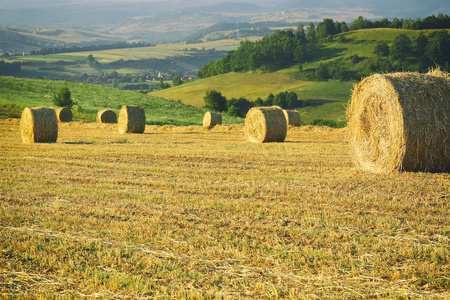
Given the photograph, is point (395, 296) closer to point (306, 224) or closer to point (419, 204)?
point (306, 224)

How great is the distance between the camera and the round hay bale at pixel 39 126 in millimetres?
21297

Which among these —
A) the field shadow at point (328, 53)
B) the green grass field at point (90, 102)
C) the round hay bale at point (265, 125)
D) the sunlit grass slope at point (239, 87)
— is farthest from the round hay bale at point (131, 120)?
the field shadow at point (328, 53)

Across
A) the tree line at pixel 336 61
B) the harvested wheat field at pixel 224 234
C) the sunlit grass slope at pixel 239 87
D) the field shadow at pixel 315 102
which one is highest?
the tree line at pixel 336 61

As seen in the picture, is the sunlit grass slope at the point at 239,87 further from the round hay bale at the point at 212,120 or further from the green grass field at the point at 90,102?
the round hay bale at the point at 212,120

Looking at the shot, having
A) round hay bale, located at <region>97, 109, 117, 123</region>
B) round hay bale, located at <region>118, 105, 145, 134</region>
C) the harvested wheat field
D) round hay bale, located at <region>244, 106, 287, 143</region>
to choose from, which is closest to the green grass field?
round hay bale, located at <region>97, 109, 117, 123</region>

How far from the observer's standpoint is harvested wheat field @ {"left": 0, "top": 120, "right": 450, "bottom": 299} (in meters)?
5.34

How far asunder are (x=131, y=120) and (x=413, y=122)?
794 inches

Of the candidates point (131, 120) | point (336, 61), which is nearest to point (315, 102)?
point (336, 61)

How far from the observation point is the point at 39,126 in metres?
21.4

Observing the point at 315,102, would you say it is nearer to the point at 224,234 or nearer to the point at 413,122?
the point at 413,122

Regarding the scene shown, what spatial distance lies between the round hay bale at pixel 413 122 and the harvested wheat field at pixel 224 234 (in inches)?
18.1

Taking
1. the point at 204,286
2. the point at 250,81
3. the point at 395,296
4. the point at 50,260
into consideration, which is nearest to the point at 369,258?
the point at 395,296

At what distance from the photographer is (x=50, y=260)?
6.01m

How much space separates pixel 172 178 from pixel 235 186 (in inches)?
79.0
